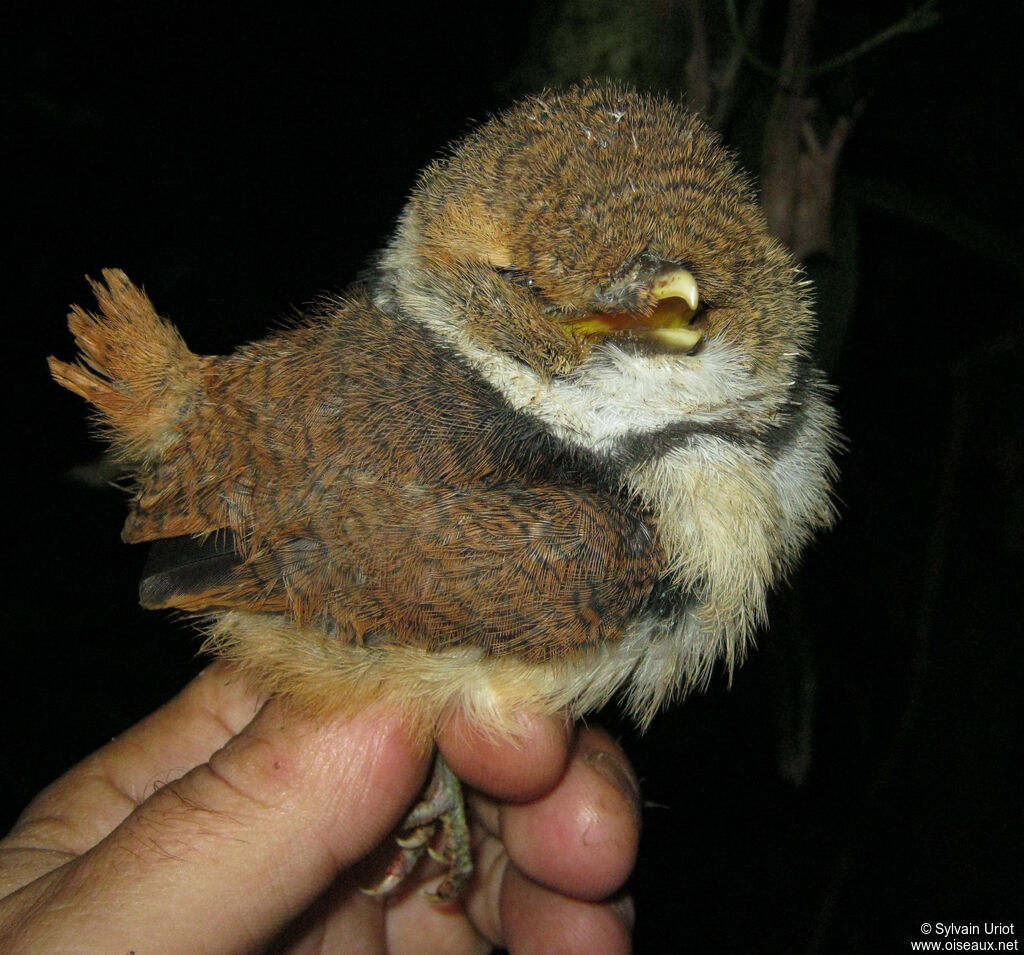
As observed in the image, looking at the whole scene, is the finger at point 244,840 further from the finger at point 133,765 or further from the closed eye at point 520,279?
the closed eye at point 520,279

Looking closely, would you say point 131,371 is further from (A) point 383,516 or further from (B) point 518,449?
(B) point 518,449

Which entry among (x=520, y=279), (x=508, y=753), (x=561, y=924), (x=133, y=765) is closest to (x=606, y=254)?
(x=520, y=279)

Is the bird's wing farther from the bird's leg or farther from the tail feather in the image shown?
the bird's leg

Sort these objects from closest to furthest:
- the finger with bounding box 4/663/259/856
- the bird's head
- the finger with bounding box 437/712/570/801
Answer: the bird's head, the finger with bounding box 437/712/570/801, the finger with bounding box 4/663/259/856

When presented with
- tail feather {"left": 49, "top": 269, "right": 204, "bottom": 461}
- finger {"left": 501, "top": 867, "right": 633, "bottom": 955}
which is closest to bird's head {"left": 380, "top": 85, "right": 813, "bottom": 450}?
tail feather {"left": 49, "top": 269, "right": 204, "bottom": 461}

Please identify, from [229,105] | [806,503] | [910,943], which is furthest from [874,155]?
[910,943]

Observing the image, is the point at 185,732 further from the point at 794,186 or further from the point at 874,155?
the point at 874,155

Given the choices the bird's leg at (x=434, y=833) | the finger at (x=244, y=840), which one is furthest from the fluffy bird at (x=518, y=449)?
the bird's leg at (x=434, y=833)
